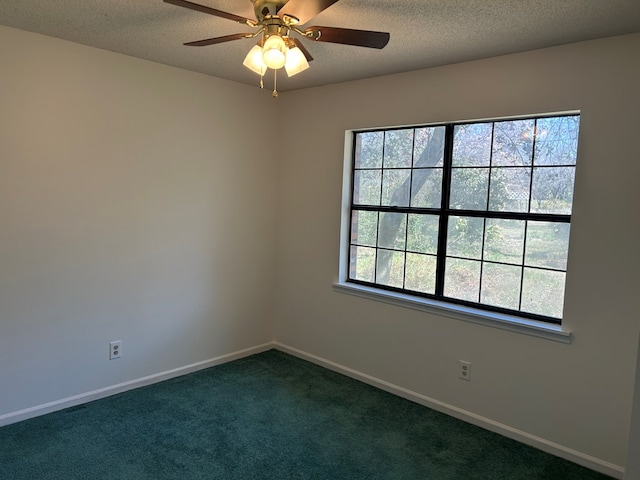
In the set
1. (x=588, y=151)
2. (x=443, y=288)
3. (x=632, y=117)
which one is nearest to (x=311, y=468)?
(x=443, y=288)

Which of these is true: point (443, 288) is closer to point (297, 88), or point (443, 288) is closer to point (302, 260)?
point (302, 260)

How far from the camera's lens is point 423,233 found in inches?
132

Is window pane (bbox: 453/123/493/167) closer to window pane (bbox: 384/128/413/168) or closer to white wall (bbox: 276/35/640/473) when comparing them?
white wall (bbox: 276/35/640/473)

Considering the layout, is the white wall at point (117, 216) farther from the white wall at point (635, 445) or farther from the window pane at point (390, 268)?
the white wall at point (635, 445)

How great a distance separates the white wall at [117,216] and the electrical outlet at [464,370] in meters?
1.94

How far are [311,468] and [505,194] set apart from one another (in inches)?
80.3

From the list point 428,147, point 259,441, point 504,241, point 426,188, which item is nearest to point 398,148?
point 428,147

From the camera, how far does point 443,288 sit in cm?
327

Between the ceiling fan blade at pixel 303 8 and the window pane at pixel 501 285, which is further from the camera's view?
the window pane at pixel 501 285

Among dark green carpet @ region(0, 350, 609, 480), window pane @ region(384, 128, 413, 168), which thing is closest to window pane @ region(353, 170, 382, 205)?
window pane @ region(384, 128, 413, 168)

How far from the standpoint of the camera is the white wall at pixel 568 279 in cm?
246

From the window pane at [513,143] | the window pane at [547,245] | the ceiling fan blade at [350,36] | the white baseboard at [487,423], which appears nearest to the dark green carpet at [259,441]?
the white baseboard at [487,423]

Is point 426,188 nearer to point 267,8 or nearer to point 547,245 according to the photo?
point 547,245

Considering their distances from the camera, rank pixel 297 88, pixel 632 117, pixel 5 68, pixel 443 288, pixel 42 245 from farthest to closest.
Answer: pixel 297 88 < pixel 443 288 < pixel 42 245 < pixel 5 68 < pixel 632 117
